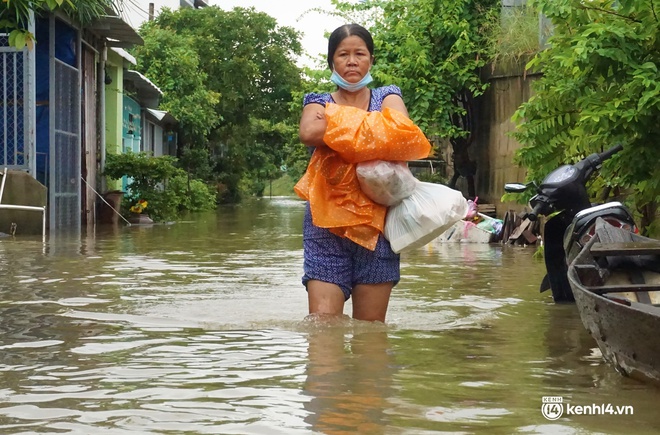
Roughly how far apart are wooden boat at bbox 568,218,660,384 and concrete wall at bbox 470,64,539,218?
10.8m

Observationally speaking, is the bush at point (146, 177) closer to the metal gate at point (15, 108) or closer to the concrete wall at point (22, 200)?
the metal gate at point (15, 108)

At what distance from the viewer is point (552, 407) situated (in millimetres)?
3996

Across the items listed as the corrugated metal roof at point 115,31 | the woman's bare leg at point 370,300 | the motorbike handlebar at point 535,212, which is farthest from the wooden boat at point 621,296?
the corrugated metal roof at point 115,31

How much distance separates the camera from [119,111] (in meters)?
23.1

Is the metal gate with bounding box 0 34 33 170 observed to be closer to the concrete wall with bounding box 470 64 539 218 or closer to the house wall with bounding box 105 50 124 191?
the house wall with bounding box 105 50 124 191

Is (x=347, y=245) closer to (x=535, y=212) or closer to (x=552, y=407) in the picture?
(x=552, y=407)

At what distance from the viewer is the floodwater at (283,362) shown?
3809 mm

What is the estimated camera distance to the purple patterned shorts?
17.1 ft

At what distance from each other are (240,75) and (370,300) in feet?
113

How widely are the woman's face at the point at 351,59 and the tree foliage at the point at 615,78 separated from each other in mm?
2009

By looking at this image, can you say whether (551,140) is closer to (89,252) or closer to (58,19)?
(89,252)

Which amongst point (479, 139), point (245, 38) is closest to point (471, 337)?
point (479, 139)

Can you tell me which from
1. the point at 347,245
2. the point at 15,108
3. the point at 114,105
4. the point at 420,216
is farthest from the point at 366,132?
the point at 114,105

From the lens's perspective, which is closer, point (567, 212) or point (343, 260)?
point (343, 260)
